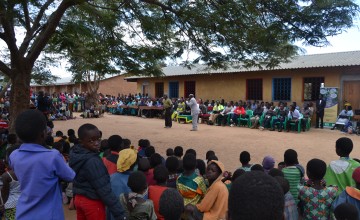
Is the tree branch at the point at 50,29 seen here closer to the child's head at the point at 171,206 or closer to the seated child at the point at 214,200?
the seated child at the point at 214,200

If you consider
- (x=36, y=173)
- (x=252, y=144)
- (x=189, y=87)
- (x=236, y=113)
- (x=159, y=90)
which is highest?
(x=189, y=87)

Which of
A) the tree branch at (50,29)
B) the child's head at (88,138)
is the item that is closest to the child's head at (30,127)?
the child's head at (88,138)

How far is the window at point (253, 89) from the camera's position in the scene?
63.5ft

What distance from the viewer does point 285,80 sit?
18.1 metres

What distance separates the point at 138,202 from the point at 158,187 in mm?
349

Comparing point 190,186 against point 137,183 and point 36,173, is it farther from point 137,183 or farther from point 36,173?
point 36,173

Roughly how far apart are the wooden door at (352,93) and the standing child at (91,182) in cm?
1544

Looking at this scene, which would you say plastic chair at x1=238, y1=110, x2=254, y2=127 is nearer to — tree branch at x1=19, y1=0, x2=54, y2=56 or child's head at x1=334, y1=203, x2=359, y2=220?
tree branch at x1=19, y1=0, x2=54, y2=56

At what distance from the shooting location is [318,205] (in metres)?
3.20

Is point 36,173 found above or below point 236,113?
above

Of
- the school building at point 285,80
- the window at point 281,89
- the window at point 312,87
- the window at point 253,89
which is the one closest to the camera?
the school building at point 285,80

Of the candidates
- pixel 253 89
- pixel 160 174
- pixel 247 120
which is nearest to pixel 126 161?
pixel 160 174

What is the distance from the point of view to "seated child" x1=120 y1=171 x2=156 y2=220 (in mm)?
3092

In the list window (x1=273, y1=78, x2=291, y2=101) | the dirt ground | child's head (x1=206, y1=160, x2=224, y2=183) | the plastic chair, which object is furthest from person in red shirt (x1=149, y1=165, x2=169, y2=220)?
window (x1=273, y1=78, x2=291, y2=101)
